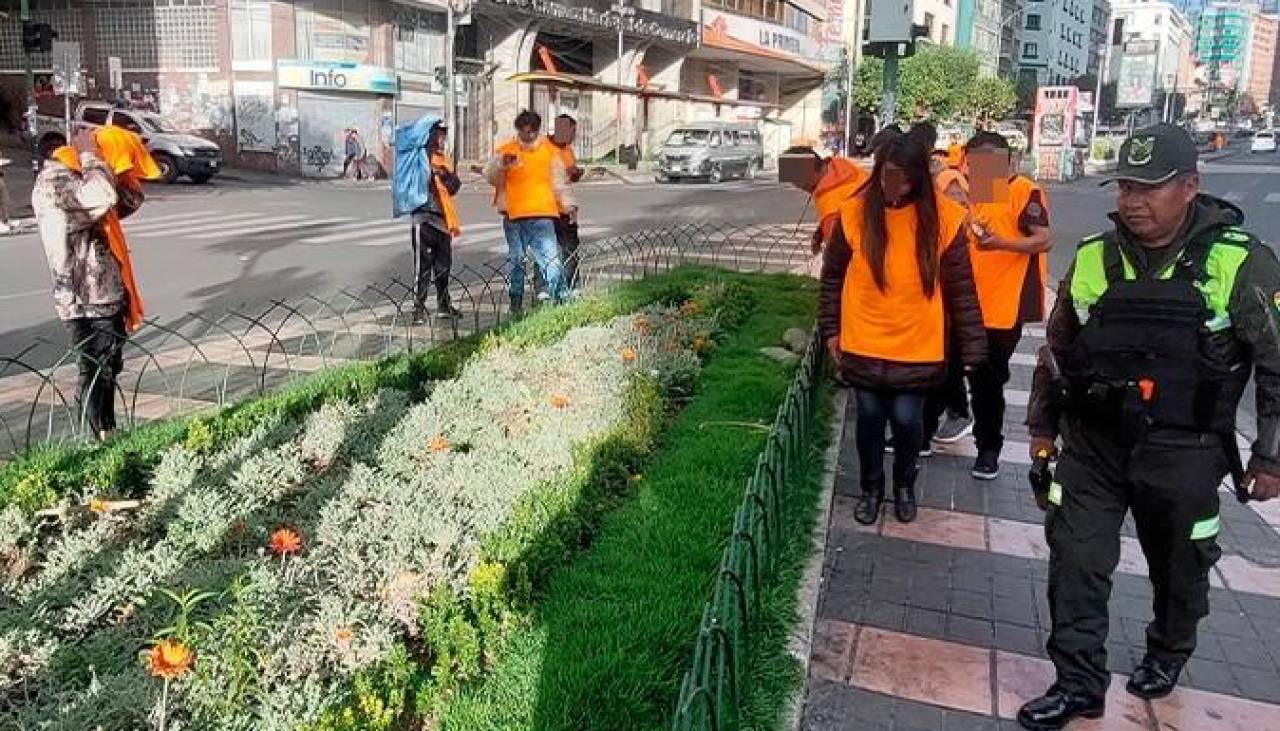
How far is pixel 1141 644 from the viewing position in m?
3.46

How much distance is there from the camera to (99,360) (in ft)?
15.6

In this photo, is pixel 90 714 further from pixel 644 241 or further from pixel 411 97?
pixel 411 97

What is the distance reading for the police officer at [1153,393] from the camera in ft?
8.65

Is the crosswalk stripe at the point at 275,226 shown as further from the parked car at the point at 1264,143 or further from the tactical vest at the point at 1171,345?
the parked car at the point at 1264,143

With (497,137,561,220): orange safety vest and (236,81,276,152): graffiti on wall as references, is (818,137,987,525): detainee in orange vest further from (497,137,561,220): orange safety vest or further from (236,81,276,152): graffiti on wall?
(236,81,276,152): graffiti on wall

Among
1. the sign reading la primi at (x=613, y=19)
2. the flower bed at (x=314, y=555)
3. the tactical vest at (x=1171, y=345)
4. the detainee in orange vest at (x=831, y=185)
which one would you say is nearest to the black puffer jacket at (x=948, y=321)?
the flower bed at (x=314, y=555)

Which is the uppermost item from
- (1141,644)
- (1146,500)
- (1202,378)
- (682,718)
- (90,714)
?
(1202,378)

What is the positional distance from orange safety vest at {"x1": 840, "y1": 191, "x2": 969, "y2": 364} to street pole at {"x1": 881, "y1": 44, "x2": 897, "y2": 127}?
4.27 metres

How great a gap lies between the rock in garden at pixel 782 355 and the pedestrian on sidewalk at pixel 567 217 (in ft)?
7.87

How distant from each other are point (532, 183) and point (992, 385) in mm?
4262

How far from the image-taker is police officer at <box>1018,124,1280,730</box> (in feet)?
8.65

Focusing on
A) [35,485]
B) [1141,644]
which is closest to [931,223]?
[1141,644]

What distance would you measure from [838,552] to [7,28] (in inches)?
1392

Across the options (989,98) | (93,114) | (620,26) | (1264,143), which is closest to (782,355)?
(93,114)
